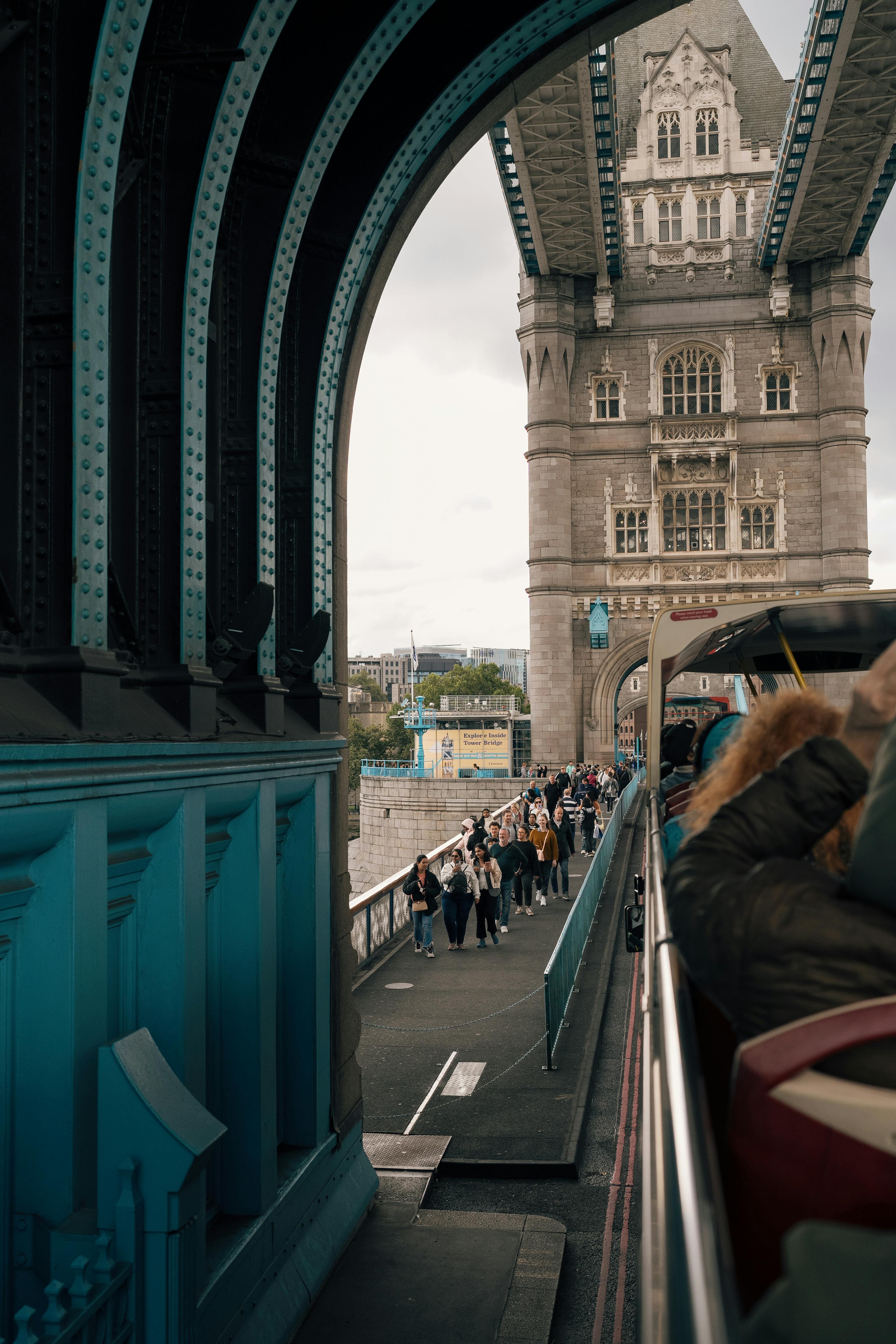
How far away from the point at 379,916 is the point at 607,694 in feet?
90.7

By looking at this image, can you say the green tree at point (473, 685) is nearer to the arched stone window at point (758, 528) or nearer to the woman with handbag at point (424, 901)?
the arched stone window at point (758, 528)

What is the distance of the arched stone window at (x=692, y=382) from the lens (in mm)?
43156

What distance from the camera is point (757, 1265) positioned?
162cm

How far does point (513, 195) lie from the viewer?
36.5 meters

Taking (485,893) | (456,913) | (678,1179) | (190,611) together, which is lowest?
(456,913)

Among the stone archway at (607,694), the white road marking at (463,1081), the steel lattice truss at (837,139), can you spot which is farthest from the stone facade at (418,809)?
the white road marking at (463,1081)

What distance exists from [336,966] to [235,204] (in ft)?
15.3

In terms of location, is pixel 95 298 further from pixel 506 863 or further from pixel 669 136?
pixel 669 136

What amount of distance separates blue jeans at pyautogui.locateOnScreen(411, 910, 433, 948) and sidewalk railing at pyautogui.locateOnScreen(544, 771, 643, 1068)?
171 cm

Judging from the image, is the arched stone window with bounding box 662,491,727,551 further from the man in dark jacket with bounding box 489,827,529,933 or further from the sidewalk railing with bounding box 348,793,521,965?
the man in dark jacket with bounding box 489,827,529,933

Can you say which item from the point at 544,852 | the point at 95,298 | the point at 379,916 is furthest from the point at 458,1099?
the point at 544,852

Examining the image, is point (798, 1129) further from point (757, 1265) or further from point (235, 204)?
point (235, 204)

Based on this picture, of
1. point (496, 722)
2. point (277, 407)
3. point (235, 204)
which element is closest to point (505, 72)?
point (235, 204)

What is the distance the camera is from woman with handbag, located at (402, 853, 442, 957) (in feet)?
46.6
